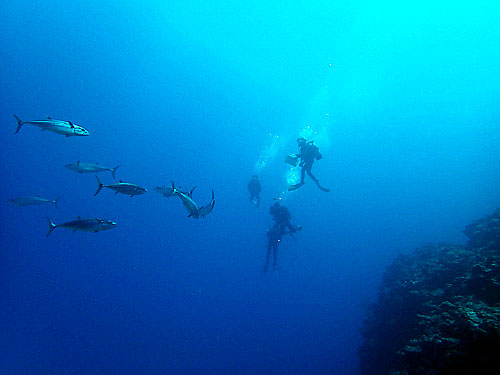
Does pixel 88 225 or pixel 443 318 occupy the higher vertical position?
pixel 443 318

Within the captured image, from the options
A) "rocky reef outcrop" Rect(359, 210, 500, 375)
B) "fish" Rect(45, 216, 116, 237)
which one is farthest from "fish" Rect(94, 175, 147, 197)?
"rocky reef outcrop" Rect(359, 210, 500, 375)

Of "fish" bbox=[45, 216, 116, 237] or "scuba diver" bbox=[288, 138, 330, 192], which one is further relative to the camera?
"scuba diver" bbox=[288, 138, 330, 192]

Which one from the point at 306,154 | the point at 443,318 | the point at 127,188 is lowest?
the point at 443,318

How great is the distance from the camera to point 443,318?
550 centimetres

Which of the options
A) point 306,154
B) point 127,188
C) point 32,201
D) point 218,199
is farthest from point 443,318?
point 218,199

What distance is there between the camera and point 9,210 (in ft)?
186

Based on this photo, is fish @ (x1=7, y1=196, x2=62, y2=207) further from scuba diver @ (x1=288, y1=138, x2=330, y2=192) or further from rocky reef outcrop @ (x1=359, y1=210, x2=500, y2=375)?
rocky reef outcrop @ (x1=359, y1=210, x2=500, y2=375)

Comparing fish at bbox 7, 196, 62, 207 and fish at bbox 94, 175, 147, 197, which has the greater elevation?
fish at bbox 7, 196, 62, 207

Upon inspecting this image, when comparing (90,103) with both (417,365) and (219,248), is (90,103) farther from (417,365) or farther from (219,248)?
(417,365)

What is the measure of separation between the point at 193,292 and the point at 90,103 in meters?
72.9

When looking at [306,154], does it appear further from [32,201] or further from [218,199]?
[218,199]

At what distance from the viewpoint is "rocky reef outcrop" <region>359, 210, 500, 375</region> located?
4285 mm

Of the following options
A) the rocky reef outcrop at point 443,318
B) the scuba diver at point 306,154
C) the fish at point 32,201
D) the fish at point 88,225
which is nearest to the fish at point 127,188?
the fish at point 88,225

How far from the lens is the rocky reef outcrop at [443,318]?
4285 millimetres
